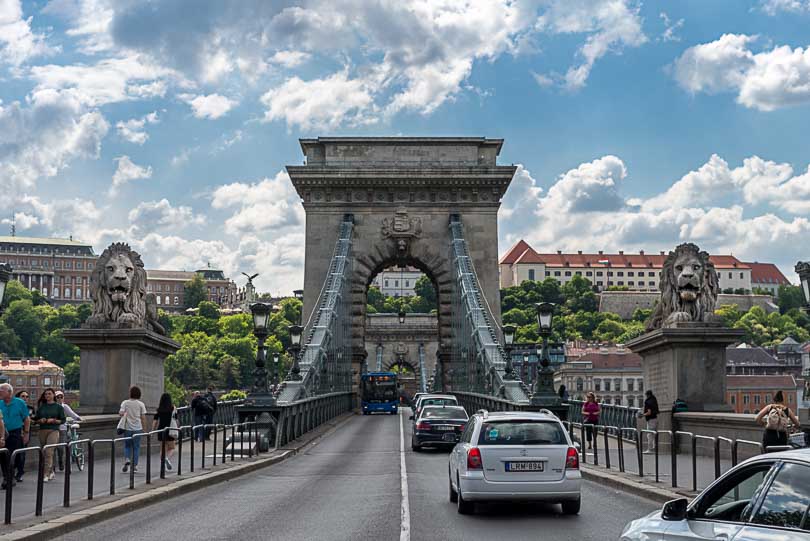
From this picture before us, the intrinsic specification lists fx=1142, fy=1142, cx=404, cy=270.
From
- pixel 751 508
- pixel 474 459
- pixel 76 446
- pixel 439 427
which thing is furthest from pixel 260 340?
pixel 751 508

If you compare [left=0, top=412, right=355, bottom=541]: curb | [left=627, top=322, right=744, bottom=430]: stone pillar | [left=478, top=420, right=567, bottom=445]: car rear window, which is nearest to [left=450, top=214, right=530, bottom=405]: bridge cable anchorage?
[left=627, top=322, right=744, bottom=430]: stone pillar

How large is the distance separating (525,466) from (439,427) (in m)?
15.8

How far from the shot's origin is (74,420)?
20719mm

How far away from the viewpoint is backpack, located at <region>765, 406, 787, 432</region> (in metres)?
16.1

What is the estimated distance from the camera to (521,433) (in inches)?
618

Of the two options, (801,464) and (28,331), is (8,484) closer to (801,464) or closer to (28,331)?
(801,464)

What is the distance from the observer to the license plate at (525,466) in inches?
602

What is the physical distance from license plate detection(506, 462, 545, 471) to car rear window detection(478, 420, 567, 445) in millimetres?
330

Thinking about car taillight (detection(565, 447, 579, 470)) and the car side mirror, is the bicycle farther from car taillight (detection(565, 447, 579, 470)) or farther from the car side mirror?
the car side mirror

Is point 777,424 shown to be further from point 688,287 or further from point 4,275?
point 4,275

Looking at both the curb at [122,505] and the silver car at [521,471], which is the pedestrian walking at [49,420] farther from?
the silver car at [521,471]

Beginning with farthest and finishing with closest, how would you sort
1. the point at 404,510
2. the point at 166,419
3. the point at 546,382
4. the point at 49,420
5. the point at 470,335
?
the point at 470,335 → the point at 546,382 → the point at 166,419 → the point at 49,420 → the point at 404,510

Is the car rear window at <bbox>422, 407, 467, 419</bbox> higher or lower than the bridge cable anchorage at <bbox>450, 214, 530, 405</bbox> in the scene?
lower

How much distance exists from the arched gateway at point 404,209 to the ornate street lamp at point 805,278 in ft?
145
